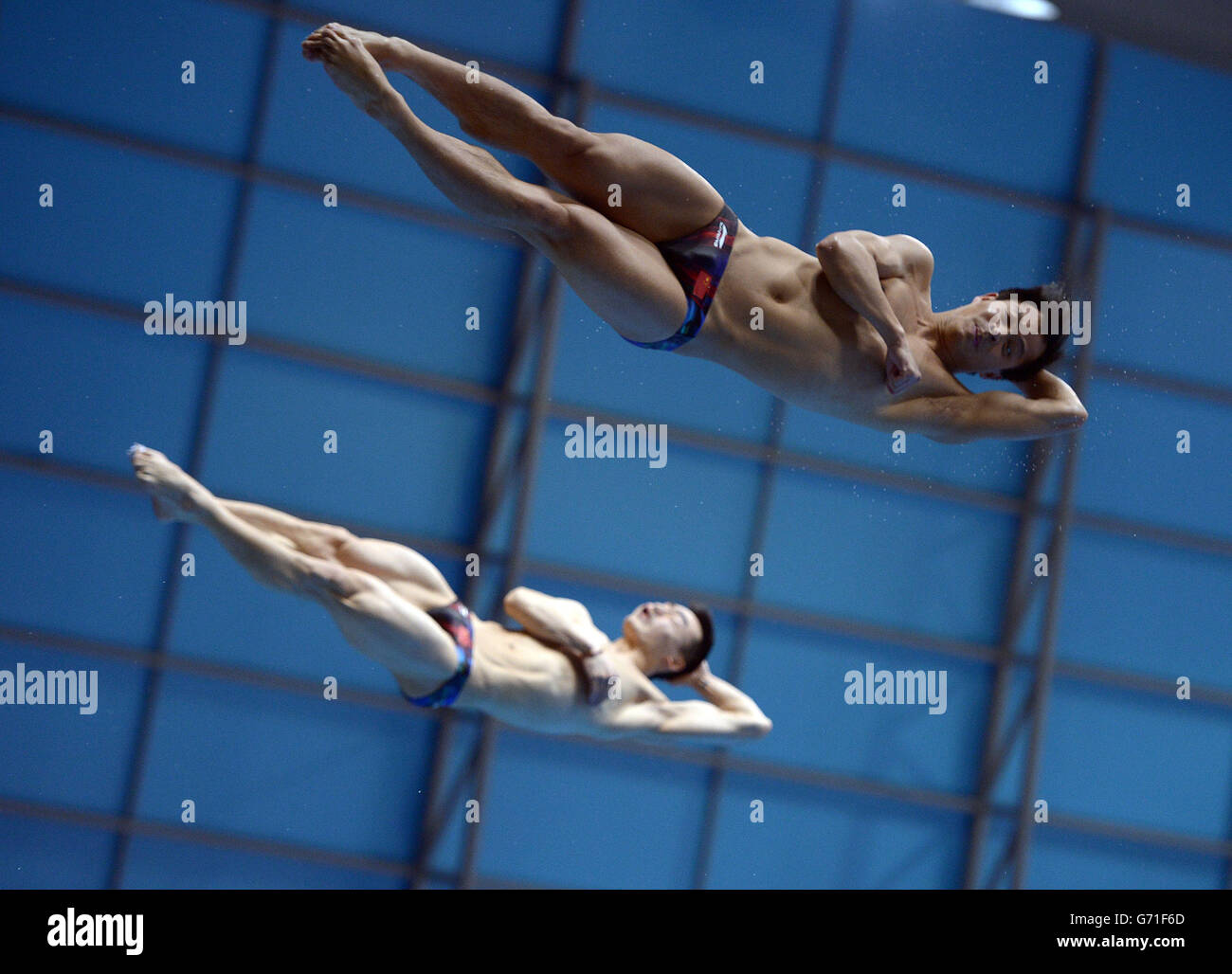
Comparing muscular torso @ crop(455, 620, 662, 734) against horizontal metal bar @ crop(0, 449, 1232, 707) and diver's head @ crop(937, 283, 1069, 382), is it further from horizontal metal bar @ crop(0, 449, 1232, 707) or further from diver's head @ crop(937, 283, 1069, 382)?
horizontal metal bar @ crop(0, 449, 1232, 707)

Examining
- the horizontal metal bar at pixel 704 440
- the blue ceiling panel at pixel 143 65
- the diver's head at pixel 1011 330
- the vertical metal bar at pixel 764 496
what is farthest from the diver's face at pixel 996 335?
the blue ceiling panel at pixel 143 65

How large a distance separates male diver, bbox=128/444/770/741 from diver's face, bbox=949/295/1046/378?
1767 mm

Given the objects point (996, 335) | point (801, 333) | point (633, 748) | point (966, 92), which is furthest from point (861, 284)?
point (633, 748)

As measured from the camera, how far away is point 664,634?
20.8ft

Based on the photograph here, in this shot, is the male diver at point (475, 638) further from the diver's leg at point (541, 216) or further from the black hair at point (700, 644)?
the diver's leg at point (541, 216)

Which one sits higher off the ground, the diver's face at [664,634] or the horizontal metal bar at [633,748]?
the diver's face at [664,634]

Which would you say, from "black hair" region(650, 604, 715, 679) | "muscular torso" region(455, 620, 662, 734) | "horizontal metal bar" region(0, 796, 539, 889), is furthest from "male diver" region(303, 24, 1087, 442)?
"horizontal metal bar" region(0, 796, 539, 889)

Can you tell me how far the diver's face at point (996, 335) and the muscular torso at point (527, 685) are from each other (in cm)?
202

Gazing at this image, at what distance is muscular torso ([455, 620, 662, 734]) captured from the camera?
5.89 meters

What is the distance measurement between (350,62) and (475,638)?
2457 millimetres

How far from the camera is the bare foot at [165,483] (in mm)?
4938

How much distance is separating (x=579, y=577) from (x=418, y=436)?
1524mm

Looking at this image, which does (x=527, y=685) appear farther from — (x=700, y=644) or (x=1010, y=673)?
(x=1010, y=673)

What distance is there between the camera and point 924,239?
9.85 m
